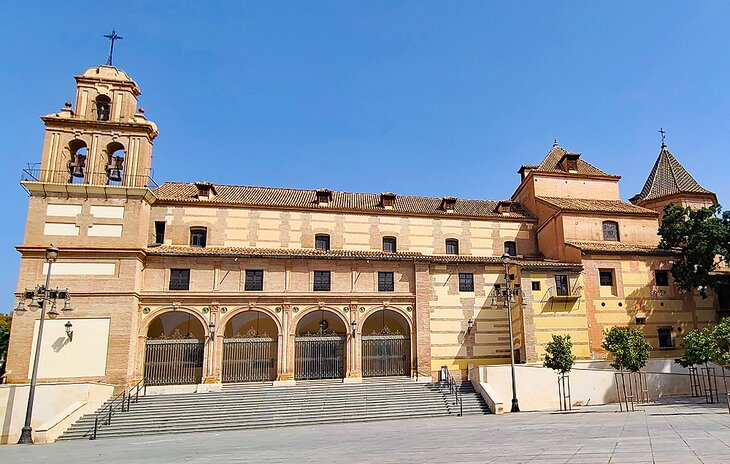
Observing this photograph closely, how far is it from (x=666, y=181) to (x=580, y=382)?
18.2 meters

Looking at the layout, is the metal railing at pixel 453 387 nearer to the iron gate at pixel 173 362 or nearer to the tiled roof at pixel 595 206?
the tiled roof at pixel 595 206

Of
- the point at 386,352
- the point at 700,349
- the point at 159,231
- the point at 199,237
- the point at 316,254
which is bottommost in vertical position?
the point at 386,352

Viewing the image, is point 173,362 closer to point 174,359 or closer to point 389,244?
point 174,359

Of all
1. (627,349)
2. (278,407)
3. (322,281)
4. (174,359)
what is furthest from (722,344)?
(174,359)

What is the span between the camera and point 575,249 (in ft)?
94.8

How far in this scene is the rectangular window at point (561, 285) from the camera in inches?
1093

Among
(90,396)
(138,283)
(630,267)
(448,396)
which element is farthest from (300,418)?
(630,267)

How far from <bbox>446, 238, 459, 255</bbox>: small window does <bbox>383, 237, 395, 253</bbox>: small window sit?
11.6 feet

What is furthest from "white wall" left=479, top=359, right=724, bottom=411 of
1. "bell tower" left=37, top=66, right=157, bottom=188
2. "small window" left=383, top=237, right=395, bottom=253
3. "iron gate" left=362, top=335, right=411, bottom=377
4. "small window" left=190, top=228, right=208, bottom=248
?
"bell tower" left=37, top=66, right=157, bottom=188

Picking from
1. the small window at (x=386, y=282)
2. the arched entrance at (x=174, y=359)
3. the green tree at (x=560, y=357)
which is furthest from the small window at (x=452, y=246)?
the arched entrance at (x=174, y=359)

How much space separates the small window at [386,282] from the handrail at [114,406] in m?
12.7

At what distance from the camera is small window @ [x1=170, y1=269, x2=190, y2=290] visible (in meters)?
26.2

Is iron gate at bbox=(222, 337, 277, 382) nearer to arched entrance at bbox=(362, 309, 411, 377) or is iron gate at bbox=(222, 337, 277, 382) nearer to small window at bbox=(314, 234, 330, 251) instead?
arched entrance at bbox=(362, 309, 411, 377)

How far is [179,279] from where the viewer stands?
86.2 ft
